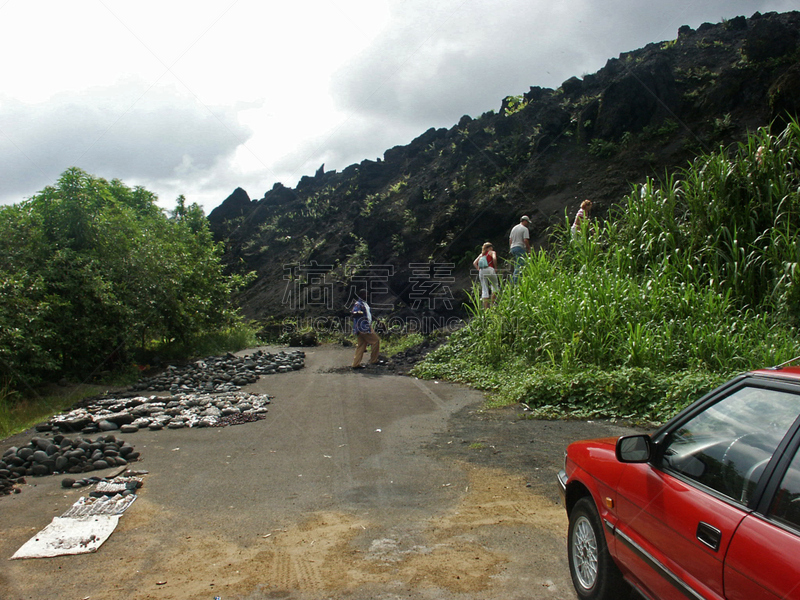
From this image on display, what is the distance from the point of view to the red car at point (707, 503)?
6.30 feet

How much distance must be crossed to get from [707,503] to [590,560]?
1.14 m

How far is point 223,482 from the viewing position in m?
5.75

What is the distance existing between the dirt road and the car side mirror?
1120mm

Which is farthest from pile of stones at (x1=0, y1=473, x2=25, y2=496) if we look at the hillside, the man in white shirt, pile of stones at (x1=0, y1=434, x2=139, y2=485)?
the hillside

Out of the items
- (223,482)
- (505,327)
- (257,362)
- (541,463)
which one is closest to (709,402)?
(541,463)

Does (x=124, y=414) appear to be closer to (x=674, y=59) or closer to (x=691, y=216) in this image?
(x=691, y=216)

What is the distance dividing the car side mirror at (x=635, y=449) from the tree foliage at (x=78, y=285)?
11121mm

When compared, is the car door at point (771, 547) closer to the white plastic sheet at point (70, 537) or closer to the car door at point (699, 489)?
the car door at point (699, 489)

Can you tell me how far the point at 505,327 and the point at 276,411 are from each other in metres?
5.14

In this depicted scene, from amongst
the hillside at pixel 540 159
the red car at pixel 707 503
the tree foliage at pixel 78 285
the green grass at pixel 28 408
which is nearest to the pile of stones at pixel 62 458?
the green grass at pixel 28 408

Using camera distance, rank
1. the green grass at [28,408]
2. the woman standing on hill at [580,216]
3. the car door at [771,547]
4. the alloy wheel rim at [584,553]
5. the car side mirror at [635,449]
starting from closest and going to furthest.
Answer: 1. the car door at [771,547]
2. the car side mirror at [635,449]
3. the alloy wheel rim at [584,553]
4. the green grass at [28,408]
5. the woman standing on hill at [580,216]

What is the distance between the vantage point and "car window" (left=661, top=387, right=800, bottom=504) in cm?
214

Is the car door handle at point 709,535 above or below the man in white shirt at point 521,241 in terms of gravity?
below

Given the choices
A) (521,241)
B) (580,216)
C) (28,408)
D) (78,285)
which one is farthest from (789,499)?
(78,285)
